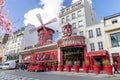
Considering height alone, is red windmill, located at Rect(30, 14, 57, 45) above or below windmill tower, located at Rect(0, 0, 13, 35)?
above

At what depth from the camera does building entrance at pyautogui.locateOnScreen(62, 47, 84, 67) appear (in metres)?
28.6

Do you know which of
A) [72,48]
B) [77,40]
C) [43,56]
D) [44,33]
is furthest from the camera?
[44,33]

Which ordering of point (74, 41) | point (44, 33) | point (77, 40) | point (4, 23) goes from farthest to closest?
point (44, 33) → point (74, 41) → point (77, 40) → point (4, 23)

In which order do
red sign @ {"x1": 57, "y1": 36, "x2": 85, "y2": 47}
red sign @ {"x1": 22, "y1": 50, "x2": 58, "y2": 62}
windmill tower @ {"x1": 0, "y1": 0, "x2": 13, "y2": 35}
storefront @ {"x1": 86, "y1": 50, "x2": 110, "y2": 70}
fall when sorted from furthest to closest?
1. red sign @ {"x1": 22, "y1": 50, "x2": 58, "y2": 62}
2. red sign @ {"x1": 57, "y1": 36, "x2": 85, "y2": 47}
3. storefront @ {"x1": 86, "y1": 50, "x2": 110, "y2": 70}
4. windmill tower @ {"x1": 0, "y1": 0, "x2": 13, "y2": 35}

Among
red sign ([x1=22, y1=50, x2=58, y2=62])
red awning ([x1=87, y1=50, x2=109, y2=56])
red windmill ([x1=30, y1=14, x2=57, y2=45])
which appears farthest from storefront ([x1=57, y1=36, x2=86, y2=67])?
red windmill ([x1=30, y1=14, x2=57, y2=45])

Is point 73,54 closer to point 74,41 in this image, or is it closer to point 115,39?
point 74,41

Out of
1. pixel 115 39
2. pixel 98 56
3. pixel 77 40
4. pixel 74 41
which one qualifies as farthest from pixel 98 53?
pixel 74 41

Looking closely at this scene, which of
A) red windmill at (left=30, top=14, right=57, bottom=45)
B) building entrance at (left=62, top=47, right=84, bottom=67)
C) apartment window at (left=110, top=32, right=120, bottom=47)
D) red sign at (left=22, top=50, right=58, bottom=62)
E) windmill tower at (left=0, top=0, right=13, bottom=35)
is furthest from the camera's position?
red windmill at (left=30, top=14, right=57, bottom=45)

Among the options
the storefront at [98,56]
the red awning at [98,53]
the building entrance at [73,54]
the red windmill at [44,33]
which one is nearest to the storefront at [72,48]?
the building entrance at [73,54]

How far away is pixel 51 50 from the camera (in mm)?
35156

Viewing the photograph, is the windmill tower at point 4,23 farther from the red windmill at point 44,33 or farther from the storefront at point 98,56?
the red windmill at point 44,33

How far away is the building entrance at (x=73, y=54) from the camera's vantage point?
93.8ft

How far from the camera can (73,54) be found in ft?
96.8

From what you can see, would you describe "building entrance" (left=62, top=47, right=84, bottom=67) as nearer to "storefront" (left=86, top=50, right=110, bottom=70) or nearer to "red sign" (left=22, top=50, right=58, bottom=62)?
"storefront" (left=86, top=50, right=110, bottom=70)
